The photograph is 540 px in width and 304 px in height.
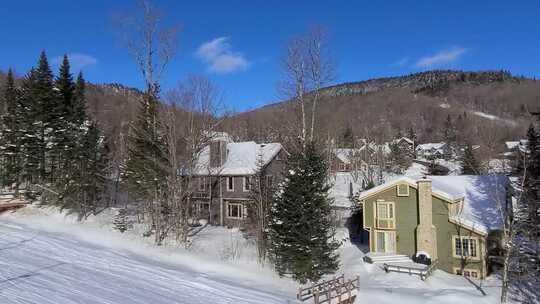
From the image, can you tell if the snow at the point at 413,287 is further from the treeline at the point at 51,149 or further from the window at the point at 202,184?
the treeline at the point at 51,149

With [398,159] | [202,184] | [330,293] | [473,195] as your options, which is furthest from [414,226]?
[398,159]

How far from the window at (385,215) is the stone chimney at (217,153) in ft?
54.7

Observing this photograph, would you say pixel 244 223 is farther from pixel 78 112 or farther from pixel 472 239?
pixel 78 112

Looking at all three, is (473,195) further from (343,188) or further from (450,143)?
(450,143)

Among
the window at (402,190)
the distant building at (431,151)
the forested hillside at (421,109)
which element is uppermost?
the forested hillside at (421,109)

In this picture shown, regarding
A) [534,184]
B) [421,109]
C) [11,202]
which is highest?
[421,109]

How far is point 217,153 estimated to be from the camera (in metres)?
41.2

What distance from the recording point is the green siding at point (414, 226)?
27281 millimetres

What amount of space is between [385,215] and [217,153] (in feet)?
59.3

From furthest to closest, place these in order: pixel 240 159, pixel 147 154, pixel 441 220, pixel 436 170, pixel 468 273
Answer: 1. pixel 436 170
2. pixel 240 159
3. pixel 147 154
4. pixel 441 220
5. pixel 468 273

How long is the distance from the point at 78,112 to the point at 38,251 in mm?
23003

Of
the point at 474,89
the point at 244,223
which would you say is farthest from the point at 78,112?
the point at 474,89

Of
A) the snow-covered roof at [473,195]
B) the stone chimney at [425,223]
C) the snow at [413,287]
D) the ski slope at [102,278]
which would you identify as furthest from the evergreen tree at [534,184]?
the ski slope at [102,278]

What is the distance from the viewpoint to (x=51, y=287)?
17156mm
